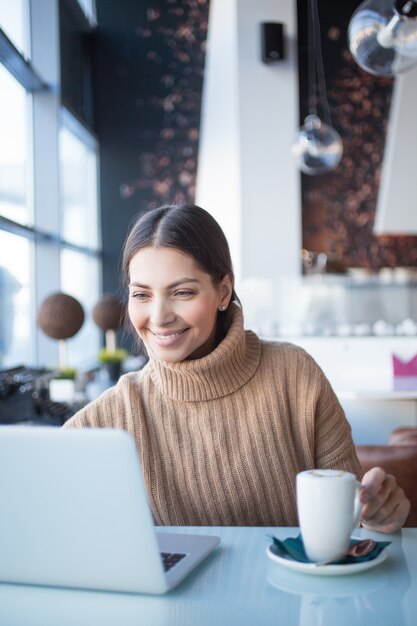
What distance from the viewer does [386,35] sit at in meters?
3.05

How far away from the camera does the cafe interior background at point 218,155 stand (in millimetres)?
5934

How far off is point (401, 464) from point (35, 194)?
4.29 m

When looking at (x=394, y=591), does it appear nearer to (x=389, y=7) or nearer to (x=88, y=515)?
(x=88, y=515)

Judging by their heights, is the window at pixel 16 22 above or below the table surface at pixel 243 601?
above

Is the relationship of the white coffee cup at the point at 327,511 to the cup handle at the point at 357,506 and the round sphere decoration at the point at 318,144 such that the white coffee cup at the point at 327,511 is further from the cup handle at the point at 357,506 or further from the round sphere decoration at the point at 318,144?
the round sphere decoration at the point at 318,144

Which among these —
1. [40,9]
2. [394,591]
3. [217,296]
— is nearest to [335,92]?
[40,9]

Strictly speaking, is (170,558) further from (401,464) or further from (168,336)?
(401,464)

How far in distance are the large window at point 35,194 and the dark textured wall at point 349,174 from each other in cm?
217

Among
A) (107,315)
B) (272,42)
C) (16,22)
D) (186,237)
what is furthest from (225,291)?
(272,42)

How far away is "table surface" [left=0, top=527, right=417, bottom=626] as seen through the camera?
0.85m

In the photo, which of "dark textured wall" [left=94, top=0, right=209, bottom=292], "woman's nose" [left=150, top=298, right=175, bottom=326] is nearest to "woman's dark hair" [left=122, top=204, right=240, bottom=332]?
"woman's nose" [left=150, top=298, right=175, bottom=326]

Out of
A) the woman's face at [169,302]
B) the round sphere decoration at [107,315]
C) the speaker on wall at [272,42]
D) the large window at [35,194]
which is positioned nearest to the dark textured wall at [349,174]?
the speaker on wall at [272,42]

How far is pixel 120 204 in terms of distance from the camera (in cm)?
773

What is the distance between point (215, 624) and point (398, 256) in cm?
704
